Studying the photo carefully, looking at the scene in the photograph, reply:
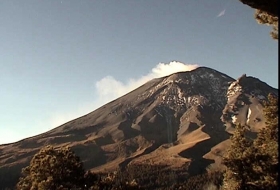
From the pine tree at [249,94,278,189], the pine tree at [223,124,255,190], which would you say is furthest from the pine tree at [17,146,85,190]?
the pine tree at [249,94,278,189]

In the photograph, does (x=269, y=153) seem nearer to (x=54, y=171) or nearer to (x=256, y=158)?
(x=256, y=158)

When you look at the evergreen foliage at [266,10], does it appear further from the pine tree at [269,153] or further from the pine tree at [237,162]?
the pine tree at [237,162]

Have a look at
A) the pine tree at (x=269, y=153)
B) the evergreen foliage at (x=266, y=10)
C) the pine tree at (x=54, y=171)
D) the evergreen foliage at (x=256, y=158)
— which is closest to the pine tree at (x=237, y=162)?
the evergreen foliage at (x=256, y=158)

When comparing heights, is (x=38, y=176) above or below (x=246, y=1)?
below

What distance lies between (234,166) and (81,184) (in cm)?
1845

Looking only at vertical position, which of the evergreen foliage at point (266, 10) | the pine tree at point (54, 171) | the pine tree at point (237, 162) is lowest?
the pine tree at point (237, 162)

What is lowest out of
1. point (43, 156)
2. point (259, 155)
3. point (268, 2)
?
point (259, 155)

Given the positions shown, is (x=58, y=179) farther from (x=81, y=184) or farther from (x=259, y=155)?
(x=259, y=155)

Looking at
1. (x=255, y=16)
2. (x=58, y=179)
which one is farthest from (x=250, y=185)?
(x=58, y=179)

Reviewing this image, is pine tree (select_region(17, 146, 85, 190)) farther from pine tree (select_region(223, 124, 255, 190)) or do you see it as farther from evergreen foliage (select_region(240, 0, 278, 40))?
evergreen foliage (select_region(240, 0, 278, 40))

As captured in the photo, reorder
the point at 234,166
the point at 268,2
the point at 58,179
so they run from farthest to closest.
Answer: the point at 58,179
the point at 234,166
the point at 268,2

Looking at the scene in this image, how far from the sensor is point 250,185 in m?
26.5

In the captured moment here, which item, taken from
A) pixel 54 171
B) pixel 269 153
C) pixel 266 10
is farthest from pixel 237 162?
pixel 54 171

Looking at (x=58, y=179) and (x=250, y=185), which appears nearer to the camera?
(x=250, y=185)
